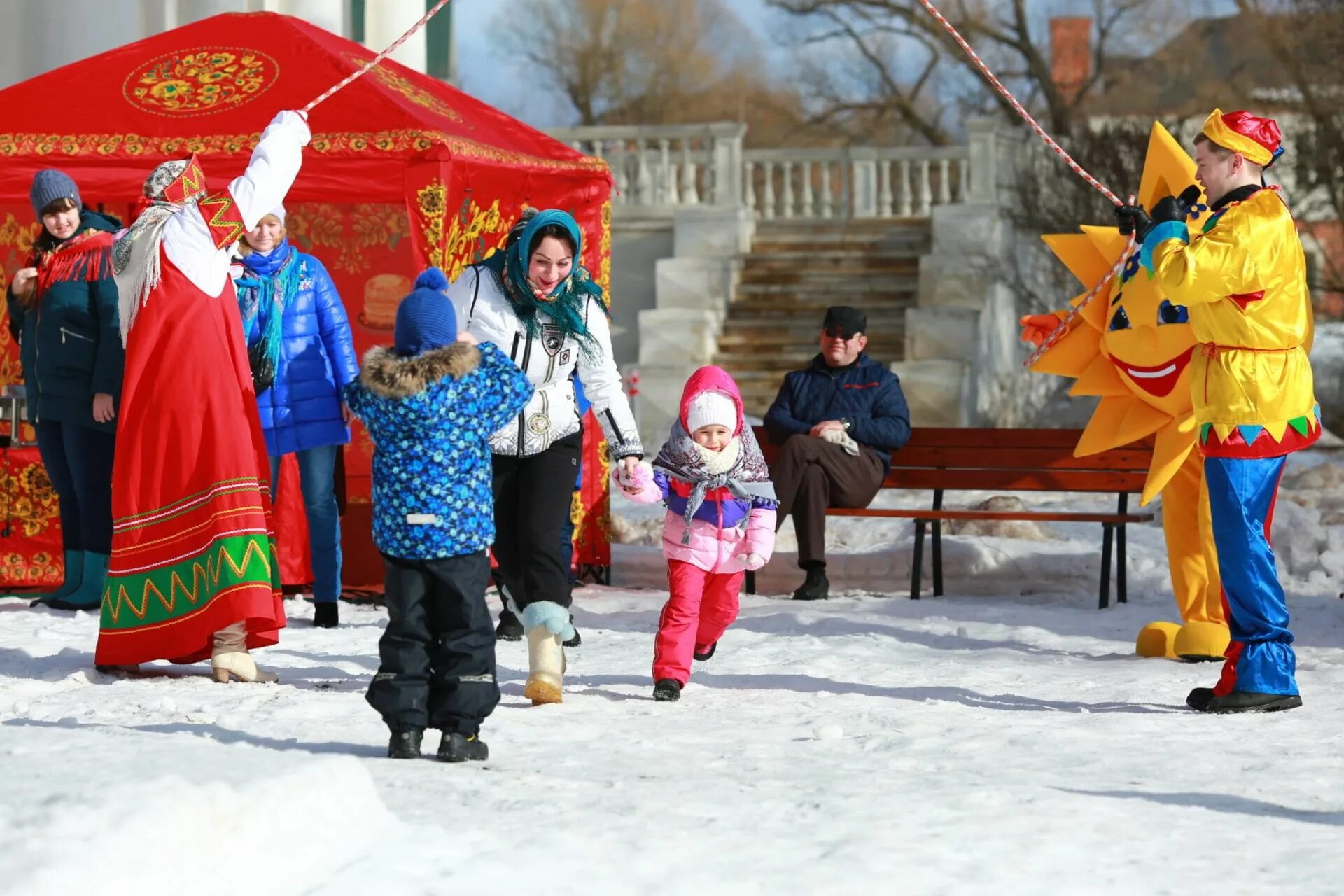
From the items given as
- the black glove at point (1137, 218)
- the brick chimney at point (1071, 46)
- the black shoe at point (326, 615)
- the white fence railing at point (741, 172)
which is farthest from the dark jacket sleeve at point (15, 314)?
the brick chimney at point (1071, 46)

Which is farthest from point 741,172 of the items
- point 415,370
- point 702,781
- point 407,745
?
point 702,781

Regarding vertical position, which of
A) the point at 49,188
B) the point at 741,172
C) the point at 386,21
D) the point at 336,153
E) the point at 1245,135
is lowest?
the point at 49,188

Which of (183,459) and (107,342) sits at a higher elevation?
(107,342)

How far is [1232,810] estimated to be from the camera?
15.4 ft

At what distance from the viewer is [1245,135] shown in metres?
5.95

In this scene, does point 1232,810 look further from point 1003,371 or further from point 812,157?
point 812,157

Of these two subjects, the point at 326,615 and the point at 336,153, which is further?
the point at 336,153

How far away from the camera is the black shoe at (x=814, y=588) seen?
8.78 metres

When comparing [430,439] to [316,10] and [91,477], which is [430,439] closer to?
[91,477]

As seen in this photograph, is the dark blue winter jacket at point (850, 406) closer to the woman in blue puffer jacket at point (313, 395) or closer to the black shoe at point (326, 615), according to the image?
the woman in blue puffer jacket at point (313, 395)

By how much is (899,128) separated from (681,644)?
35.3m

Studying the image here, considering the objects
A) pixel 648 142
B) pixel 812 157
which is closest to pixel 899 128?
pixel 648 142

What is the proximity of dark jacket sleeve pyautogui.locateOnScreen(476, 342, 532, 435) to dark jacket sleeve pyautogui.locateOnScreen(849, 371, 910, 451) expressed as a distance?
403 centimetres

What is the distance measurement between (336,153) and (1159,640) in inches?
158
